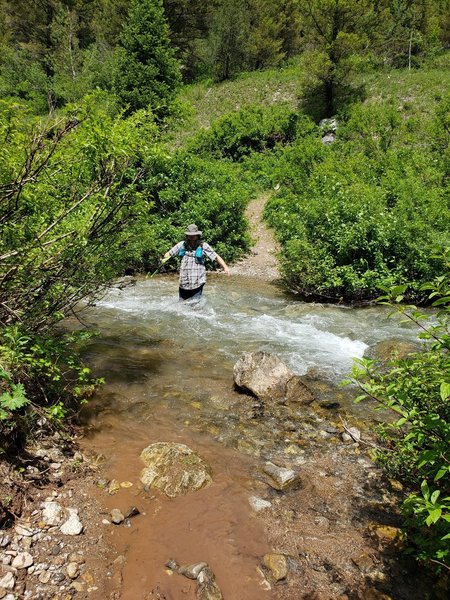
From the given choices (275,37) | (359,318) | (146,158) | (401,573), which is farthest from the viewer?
(275,37)

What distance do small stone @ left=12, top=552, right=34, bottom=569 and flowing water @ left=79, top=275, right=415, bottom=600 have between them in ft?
2.14

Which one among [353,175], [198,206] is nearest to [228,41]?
[353,175]

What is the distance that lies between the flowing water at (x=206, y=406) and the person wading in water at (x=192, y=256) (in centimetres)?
72

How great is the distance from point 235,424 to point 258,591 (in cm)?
229

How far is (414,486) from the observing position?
4.11m

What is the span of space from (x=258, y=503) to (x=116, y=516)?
1303 millimetres

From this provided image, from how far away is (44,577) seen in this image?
277 cm

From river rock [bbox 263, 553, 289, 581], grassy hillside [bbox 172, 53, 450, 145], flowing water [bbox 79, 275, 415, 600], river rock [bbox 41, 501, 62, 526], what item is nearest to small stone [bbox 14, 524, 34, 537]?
river rock [bbox 41, 501, 62, 526]

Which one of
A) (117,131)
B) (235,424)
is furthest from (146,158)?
(235,424)

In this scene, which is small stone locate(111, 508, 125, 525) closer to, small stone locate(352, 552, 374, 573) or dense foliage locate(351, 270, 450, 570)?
small stone locate(352, 552, 374, 573)

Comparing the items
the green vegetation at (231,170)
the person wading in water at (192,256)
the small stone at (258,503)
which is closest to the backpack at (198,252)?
the person wading in water at (192,256)

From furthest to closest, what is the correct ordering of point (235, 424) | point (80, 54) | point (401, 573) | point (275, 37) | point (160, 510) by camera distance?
1. point (275, 37)
2. point (80, 54)
3. point (235, 424)
4. point (160, 510)
5. point (401, 573)

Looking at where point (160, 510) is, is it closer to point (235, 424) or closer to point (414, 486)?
point (235, 424)

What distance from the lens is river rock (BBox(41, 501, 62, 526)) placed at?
3.19m
